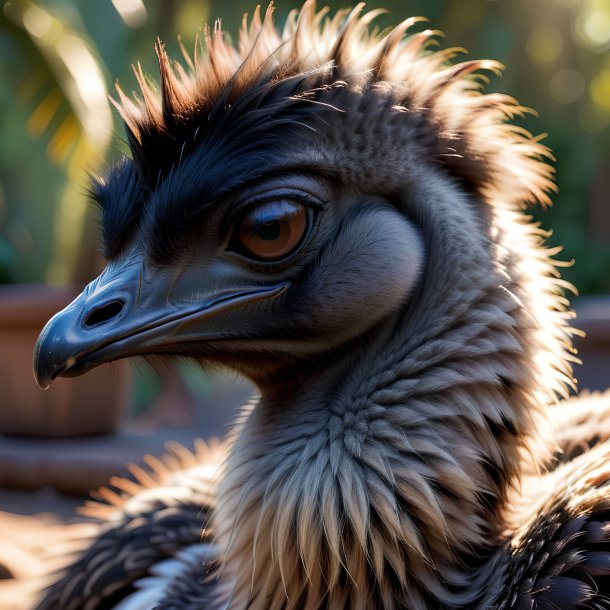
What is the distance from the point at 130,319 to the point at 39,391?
5073mm

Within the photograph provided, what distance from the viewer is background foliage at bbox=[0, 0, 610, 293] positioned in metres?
8.64

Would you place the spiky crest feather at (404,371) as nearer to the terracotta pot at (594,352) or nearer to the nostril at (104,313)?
the nostril at (104,313)

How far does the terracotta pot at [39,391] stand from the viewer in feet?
23.1

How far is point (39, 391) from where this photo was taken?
23.1 feet

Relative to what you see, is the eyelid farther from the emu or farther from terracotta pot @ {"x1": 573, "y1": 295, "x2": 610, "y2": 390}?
terracotta pot @ {"x1": 573, "y1": 295, "x2": 610, "y2": 390}

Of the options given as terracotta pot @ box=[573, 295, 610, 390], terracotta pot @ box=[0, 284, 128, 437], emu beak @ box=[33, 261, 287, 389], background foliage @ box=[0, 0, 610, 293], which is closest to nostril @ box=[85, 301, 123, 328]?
emu beak @ box=[33, 261, 287, 389]

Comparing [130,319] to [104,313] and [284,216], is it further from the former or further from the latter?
[284,216]

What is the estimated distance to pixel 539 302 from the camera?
2.32m

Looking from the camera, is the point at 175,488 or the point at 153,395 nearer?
the point at 175,488

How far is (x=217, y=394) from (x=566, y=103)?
1092 centimetres

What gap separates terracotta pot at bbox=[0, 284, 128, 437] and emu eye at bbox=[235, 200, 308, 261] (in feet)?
16.2

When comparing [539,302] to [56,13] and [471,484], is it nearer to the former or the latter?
[471,484]

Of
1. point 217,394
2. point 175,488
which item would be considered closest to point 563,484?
point 175,488

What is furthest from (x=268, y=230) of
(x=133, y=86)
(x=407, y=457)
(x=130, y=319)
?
(x=133, y=86)
